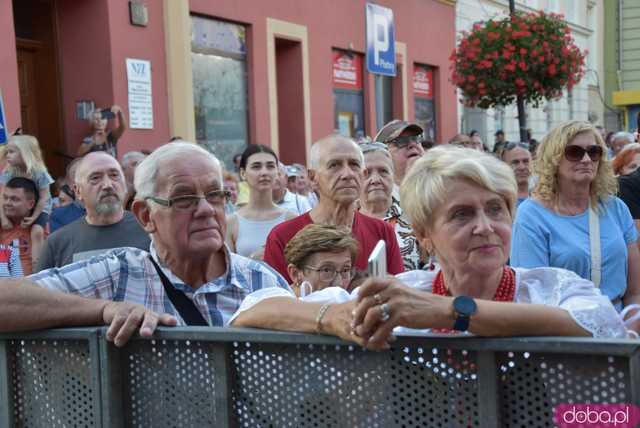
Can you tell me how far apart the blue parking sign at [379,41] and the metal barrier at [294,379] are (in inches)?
201

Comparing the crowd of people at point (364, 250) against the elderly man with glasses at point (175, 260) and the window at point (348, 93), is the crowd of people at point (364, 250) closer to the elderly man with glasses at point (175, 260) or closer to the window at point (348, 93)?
the elderly man with glasses at point (175, 260)

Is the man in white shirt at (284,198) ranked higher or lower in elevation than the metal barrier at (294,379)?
higher

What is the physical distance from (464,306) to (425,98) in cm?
1833

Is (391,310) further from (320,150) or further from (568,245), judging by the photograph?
(320,150)

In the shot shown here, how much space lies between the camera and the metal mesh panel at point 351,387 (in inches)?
75.0

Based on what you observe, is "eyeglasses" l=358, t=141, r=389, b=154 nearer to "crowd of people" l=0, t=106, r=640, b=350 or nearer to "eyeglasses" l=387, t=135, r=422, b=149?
"crowd of people" l=0, t=106, r=640, b=350

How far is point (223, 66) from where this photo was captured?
1314 centimetres

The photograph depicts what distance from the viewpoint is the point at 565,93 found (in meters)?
30.5

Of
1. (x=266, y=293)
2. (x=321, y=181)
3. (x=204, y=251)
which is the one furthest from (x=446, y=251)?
(x=321, y=181)

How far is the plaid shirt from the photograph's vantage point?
9.75 feet

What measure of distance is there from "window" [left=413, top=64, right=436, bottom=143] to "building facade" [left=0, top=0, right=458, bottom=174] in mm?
393

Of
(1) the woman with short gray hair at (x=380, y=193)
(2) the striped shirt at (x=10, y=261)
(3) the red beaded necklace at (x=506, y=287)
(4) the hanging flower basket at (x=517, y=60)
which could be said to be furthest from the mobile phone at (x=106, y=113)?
(3) the red beaded necklace at (x=506, y=287)

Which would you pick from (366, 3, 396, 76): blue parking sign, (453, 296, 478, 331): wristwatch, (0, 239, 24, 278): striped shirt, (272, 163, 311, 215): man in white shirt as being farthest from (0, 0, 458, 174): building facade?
(453, 296, 478, 331): wristwatch

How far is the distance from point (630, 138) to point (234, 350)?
12.1 metres
